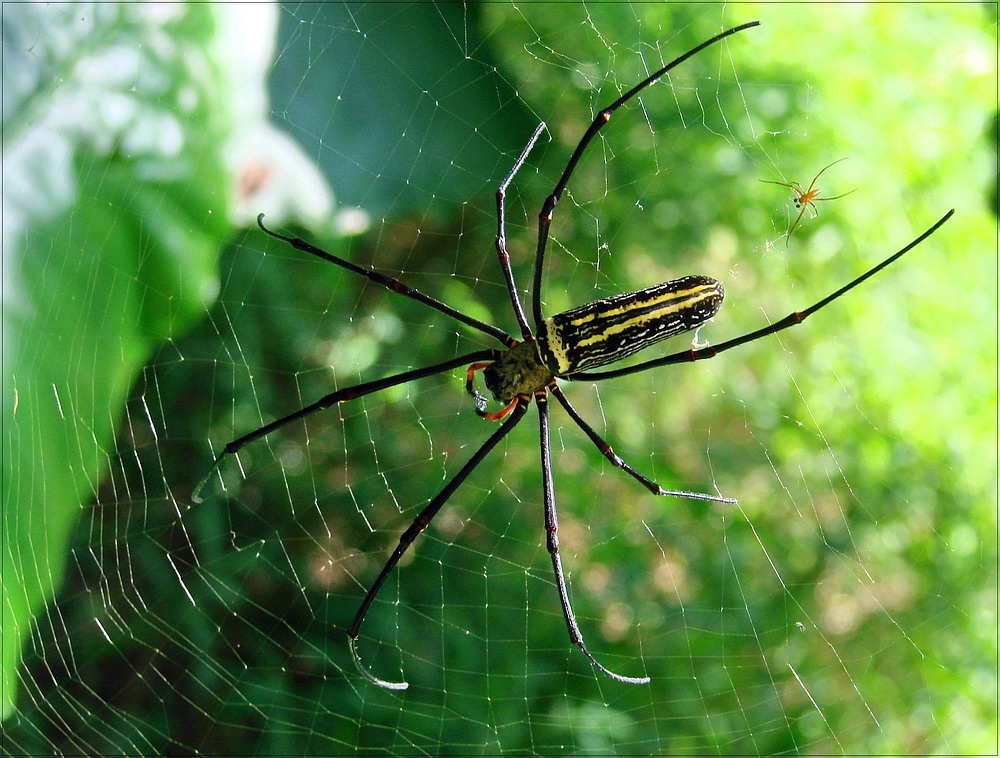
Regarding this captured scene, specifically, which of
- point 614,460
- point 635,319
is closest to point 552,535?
point 614,460

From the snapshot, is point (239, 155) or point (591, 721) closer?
point (239, 155)

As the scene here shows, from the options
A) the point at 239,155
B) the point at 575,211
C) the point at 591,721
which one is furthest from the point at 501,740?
the point at 239,155

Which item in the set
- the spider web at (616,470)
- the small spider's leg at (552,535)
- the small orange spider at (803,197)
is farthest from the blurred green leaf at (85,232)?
the small orange spider at (803,197)

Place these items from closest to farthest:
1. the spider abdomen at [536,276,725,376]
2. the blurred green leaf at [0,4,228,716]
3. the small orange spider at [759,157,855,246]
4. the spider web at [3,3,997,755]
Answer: the spider abdomen at [536,276,725,376] → the blurred green leaf at [0,4,228,716] → the small orange spider at [759,157,855,246] → the spider web at [3,3,997,755]

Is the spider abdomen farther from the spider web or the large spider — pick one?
the spider web

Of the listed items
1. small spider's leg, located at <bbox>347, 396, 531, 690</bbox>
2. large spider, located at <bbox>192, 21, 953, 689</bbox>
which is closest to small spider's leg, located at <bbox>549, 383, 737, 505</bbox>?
large spider, located at <bbox>192, 21, 953, 689</bbox>

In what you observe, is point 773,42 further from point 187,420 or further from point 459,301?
point 187,420

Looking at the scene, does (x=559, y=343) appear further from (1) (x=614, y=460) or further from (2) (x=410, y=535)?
(2) (x=410, y=535)
